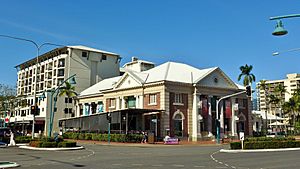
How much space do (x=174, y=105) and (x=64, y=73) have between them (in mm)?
40331

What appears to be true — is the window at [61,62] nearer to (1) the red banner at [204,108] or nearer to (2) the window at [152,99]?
(2) the window at [152,99]

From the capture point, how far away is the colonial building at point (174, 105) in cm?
4809

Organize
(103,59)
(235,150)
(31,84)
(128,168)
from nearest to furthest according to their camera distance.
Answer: (128,168)
(235,150)
(103,59)
(31,84)

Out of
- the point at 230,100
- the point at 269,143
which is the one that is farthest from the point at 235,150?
the point at 230,100

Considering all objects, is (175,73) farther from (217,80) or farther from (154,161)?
(154,161)

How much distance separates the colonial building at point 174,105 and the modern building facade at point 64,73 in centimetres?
1863

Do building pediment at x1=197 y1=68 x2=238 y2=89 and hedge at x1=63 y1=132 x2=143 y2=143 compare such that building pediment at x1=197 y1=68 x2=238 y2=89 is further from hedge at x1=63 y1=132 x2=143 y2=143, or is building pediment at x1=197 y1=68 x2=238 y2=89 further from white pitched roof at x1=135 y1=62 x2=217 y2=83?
hedge at x1=63 y1=132 x2=143 y2=143

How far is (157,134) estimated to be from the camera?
4766 centimetres

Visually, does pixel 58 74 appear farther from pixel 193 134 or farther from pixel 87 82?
pixel 193 134

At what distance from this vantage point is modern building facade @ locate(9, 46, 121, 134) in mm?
75812

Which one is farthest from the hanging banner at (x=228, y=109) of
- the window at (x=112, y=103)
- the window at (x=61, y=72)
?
the window at (x=61, y=72)

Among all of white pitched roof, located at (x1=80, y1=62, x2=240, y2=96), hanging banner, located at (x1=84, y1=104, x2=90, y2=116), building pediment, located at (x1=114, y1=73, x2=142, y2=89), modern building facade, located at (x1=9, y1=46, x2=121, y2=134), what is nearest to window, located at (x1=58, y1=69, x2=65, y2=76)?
modern building facade, located at (x1=9, y1=46, x2=121, y2=134)

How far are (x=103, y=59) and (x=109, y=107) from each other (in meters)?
30.4

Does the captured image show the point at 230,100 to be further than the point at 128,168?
Yes
